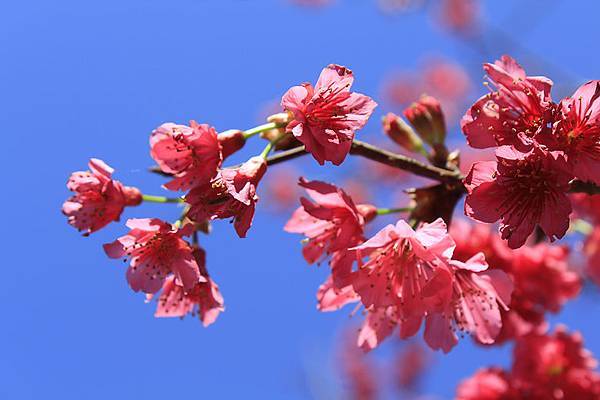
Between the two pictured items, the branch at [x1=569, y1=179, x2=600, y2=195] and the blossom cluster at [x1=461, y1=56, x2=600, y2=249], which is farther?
the branch at [x1=569, y1=179, x2=600, y2=195]

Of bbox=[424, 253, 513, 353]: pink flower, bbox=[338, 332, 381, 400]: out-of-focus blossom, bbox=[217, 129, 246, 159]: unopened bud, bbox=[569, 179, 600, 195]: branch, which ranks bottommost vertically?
bbox=[424, 253, 513, 353]: pink flower

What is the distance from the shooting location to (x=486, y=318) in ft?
6.14

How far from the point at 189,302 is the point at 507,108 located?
1.01 m

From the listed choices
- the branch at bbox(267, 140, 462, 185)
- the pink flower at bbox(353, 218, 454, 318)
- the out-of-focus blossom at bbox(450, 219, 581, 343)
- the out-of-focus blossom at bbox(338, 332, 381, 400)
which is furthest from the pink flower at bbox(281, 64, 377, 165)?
the out-of-focus blossom at bbox(338, 332, 381, 400)

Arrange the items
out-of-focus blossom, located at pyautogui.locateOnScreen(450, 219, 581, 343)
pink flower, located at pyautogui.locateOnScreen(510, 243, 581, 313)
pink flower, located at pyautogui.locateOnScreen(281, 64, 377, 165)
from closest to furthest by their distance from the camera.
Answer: pink flower, located at pyautogui.locateOnScreen(281, 64, 377, 165)
out-of-focus blossom, located at pyautogui.locateOnScreen(450, 219, 581, 343)
pink flower, located at pyautogui.locateOnScreen(510, 243, 581, 313)

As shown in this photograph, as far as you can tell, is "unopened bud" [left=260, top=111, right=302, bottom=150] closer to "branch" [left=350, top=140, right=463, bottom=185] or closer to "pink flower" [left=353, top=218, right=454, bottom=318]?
"branch" [left=350, top=140, right=463, bottom=185]

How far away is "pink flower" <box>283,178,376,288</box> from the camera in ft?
5.60

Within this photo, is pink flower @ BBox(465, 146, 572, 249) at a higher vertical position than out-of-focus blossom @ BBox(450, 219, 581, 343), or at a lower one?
lower

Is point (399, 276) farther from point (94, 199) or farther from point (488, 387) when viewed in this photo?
point (488, 387)

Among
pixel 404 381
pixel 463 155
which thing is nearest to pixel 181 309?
pixel 463 155

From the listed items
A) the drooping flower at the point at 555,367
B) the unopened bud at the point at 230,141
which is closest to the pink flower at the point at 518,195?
the unopened bud at the point at 230,141

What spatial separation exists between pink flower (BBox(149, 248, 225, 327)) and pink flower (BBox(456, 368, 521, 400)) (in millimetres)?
1185

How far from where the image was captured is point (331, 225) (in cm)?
185

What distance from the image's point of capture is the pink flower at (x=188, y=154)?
1.57m
